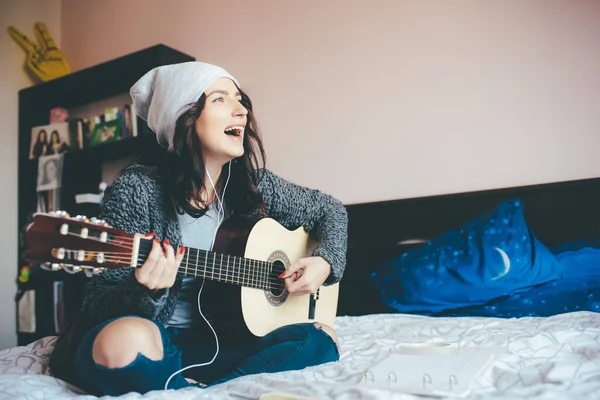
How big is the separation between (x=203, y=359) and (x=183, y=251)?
0.28m

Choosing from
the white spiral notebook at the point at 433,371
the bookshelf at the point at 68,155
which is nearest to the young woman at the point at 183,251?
the white spiral notebook at the point at 433,371

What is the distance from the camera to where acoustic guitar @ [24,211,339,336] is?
81 cm

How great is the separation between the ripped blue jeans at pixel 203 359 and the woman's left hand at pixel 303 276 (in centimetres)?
15

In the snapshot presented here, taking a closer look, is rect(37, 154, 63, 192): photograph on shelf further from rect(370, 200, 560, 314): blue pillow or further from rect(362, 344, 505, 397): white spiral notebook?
rect(362, 344, 505, 397): white spiral notebook

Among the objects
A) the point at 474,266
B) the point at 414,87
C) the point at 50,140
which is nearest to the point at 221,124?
the point at 474,266

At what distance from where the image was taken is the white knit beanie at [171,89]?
4.14 ft

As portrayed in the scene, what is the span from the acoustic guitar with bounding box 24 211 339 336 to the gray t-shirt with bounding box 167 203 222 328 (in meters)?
0.03

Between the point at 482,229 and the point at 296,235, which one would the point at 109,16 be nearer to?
the point at 296,235

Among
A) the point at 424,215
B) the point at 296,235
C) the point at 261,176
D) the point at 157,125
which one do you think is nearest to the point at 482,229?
the point at 424,215

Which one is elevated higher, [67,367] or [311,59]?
[311,59]

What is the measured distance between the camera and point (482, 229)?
5.31ft

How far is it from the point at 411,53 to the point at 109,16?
77.4 inches

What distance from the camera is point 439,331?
1.36 metres

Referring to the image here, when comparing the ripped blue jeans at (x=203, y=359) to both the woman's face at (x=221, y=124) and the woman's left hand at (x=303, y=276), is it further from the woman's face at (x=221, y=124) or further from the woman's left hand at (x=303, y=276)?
the woman's face at (x=221, y=124)
